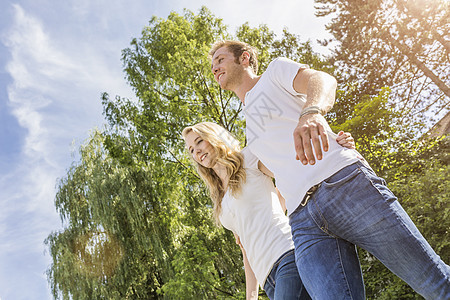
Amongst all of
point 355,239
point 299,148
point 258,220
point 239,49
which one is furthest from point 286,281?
point 239,49

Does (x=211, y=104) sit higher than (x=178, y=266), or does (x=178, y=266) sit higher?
(x=211, y=104)

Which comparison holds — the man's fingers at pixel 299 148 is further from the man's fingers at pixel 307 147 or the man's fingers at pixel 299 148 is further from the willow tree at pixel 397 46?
the willow tree at pixel 397 46

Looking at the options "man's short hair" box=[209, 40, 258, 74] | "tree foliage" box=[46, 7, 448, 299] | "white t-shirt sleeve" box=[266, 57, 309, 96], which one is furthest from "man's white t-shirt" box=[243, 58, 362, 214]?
"tree foliage" box=[46, 7, 448, 299]

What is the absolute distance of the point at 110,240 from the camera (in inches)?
494

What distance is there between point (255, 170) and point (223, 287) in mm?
8790

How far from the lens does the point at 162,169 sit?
39.1 ft

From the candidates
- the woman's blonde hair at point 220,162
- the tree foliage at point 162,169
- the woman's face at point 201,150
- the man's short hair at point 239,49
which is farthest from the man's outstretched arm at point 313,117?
the tree foliage at point 162,169

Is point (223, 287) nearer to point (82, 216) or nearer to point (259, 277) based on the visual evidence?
point (82, 216)

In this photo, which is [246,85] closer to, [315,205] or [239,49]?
[239,49]

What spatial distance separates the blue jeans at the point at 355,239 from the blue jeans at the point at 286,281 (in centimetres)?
39

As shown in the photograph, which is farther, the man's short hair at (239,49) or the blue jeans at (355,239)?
the man's short hair at (239,49)

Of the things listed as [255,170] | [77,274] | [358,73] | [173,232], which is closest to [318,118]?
[255,170]

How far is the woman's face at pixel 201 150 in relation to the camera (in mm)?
2303

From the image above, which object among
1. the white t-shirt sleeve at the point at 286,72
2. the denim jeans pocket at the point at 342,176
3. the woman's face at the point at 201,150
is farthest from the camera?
the woman's face at the point at 201,150
